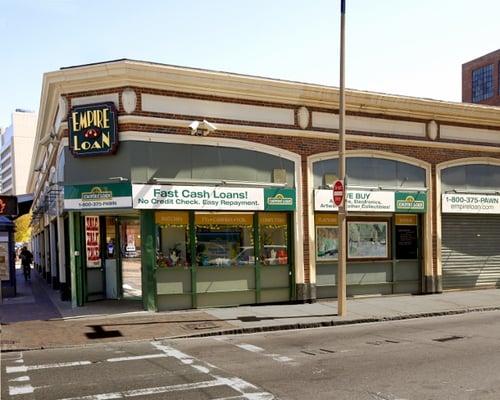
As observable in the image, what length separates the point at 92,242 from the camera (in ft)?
49.2

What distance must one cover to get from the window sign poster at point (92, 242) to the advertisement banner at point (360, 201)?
21.3ft

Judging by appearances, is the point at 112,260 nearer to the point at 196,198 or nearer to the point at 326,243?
the point at 196,198

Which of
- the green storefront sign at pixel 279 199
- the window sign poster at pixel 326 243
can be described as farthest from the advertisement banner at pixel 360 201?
the green storefront sign at pixel 279 199

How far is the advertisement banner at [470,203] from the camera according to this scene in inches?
669

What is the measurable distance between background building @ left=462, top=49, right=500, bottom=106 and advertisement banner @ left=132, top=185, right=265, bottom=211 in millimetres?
50077

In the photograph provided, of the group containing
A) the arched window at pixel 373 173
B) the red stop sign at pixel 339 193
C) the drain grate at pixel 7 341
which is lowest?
the drain grate at pixel 7 341

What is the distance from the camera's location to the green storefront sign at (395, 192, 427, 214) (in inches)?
636

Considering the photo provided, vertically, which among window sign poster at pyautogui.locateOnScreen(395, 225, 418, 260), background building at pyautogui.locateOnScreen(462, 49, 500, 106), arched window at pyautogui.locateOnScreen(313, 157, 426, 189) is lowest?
window sign poster at pyautogui.locateOnScreen(395, 225, 418, 260)

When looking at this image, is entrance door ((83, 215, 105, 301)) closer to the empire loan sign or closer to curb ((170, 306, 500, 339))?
the empire loan sign

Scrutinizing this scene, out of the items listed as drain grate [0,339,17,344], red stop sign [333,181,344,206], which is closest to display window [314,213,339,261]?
red stop sign [333,181,344,206]

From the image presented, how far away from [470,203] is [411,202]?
258cm

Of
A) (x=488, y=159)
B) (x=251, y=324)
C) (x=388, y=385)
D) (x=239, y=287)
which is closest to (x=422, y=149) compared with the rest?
(x=488, y=159)

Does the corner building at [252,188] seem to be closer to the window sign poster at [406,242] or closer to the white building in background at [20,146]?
the window sign poster at [406,242]

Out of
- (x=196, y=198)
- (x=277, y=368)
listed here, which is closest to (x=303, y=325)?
(x=277, y=368)
